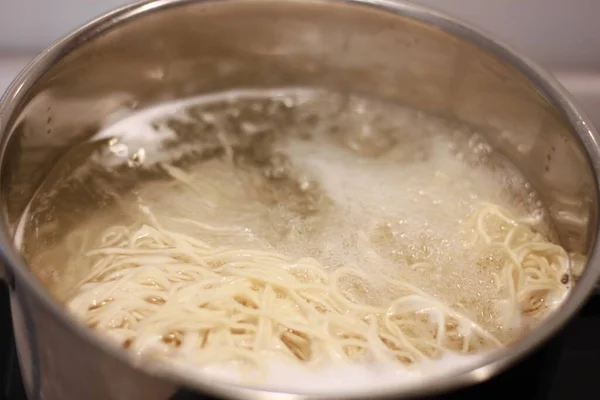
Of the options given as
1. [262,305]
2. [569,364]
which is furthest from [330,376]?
[569,364]

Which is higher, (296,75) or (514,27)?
(514,27)

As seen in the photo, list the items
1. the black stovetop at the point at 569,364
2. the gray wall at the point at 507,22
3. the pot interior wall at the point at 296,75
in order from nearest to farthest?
the black stovetop at the point at 569,364
the pot interior wall at the point at 296,75
the gray wall at the point at 507,22

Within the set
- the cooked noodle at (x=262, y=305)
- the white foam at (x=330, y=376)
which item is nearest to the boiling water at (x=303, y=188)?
the cooked noodle at (x=262, y=305)

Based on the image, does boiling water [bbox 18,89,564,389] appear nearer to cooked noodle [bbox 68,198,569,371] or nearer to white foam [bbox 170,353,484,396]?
cooked noodle [bbox 68,198,569,371]

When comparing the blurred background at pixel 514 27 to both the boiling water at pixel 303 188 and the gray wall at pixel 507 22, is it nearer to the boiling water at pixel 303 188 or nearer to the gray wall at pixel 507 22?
the gray wall at pixel 507 22

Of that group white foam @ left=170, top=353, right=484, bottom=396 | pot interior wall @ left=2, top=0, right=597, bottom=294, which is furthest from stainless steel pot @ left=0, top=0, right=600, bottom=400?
white foam @ left=170, top=353, right=484, bottom=396

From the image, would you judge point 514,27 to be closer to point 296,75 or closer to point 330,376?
point 296,75
